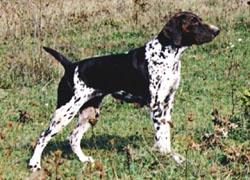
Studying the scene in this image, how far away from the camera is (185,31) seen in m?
5.12

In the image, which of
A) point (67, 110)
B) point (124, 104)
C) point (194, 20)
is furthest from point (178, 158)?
point (124, 104)

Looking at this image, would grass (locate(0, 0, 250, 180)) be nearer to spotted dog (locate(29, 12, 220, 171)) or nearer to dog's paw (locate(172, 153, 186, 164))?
dog's paw (locate(172, 153, 186, 164))

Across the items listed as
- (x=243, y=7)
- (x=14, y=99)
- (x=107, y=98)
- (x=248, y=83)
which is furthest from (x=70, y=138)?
(x=243, y=7)

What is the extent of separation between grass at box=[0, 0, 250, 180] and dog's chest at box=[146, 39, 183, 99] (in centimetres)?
52

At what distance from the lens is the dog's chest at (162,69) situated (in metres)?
5.06

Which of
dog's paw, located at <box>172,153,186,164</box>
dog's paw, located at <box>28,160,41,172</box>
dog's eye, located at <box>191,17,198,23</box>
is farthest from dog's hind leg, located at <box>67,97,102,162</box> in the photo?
dog's eye, located at <box>191,17,198,23</box>

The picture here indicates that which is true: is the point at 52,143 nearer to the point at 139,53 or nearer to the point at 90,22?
the point at 139,53

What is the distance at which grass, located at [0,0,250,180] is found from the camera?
4543mm

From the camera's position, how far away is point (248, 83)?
757 cm

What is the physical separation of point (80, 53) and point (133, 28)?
1.98 m

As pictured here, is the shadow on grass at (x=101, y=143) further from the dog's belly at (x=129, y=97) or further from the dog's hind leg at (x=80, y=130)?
the dog's belly at (x=129, y=97)

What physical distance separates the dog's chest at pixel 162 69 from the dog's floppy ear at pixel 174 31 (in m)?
0.10

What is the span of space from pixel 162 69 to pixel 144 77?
203 millimetres

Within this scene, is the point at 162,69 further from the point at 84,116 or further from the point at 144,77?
the point at 84,116
